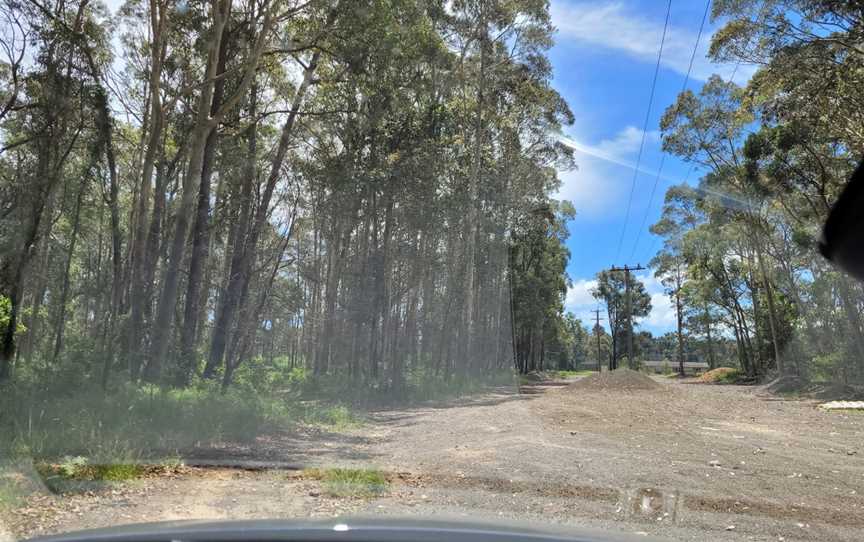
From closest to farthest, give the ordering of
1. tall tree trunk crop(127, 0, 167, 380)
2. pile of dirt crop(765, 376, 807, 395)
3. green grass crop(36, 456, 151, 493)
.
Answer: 1. green grass crop(36, 456, 151, 493)
2. tall tree trunk crop(127, 0, 167, 380)
3. pile of dirt crop(765, 376, 807, 395)

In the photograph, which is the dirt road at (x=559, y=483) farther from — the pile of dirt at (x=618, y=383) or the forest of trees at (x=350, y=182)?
the pile of dirt at (x=618, y=383)

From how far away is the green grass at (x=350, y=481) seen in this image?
680 cm

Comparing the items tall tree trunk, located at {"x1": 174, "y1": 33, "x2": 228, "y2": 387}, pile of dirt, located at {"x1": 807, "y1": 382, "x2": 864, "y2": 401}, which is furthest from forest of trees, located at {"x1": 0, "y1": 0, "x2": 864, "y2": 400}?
Result: pile of dirt, located at {"x1": 807, "y1": 382, "x2": 864, "y2": 401}

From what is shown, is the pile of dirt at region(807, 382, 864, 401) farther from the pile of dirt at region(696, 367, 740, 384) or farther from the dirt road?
the pile of dirt at region(696, 367, 740, 384)

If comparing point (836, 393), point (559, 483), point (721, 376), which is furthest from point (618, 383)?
point (721, 376)

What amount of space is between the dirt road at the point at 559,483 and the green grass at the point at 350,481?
0.12m

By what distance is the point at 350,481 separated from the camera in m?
7.23

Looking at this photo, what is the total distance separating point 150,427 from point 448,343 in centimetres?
2486

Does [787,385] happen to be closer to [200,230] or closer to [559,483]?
[200,230]

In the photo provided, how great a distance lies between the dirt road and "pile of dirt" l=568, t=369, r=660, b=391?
14.3 metres

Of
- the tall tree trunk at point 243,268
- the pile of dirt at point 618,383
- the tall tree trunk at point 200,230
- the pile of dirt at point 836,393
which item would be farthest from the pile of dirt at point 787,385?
the tall tree trunk at point 200,230

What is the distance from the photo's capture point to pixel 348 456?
981 centimetres

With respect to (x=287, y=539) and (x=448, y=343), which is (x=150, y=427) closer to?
(x=287, y=539)

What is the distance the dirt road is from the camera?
5.82 meters
